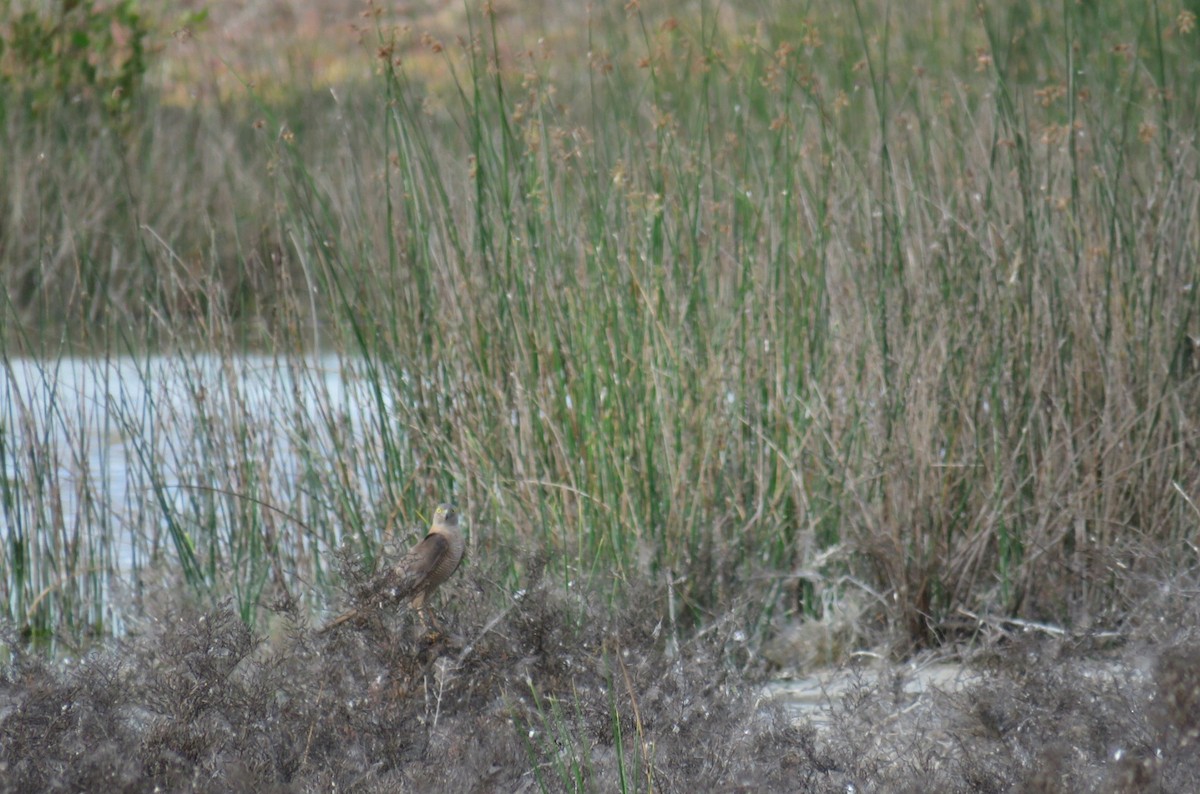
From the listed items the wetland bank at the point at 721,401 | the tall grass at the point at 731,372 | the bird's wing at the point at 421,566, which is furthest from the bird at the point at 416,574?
the tall grass at the point at 731,372

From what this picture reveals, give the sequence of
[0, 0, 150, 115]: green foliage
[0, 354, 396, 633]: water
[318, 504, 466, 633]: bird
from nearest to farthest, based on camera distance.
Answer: [318, 504, 466, 633]: bird → [0, 354, 396, 633]: water → [0, 0, 150, 115]: green foliage

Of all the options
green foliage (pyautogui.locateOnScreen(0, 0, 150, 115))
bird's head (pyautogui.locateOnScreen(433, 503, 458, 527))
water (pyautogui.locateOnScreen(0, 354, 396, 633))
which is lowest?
water (pyautogui.locateOnScreen(0, 354, 396, 633))

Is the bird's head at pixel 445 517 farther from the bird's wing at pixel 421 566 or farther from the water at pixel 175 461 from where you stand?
the water at pixel 175 461

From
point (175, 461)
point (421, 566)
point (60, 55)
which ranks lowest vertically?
point (175, 461)

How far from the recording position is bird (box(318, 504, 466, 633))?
1.99 meters

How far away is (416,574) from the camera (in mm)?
1985

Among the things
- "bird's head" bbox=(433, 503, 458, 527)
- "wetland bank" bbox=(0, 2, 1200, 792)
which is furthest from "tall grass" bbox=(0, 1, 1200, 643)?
"bird's head" bbox=(433, 503, 458, 527)

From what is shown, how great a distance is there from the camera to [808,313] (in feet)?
9.28

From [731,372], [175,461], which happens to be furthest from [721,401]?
[175,461]

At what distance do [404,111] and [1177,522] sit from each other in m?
1.67

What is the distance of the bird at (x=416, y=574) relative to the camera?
1.99 metres

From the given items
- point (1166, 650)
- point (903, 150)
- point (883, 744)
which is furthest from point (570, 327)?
point (1166, 650)

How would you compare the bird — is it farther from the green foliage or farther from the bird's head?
the green foliage

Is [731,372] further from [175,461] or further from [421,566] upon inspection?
[175,461]
